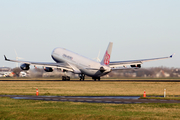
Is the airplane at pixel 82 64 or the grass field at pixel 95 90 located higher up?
the airplane at pixel 82 64

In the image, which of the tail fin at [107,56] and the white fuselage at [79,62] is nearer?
the tail fin at [107,56]

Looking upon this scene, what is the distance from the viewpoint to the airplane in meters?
84.0

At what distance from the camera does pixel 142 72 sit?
11000cm

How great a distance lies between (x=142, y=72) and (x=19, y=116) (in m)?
87.3

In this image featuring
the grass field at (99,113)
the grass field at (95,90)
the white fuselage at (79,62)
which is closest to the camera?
the grass field at (99,113)

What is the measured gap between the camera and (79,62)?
3639 inches

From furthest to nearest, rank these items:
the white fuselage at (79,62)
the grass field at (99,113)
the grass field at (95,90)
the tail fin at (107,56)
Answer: the white fuselage at (79,62) < the tail fin at (107,56) < the grass field at (95,90) < the grass field at (99,113)

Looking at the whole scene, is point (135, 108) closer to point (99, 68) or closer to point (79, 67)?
point (99, 68)

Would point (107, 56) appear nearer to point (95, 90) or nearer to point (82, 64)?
point (82, 64)

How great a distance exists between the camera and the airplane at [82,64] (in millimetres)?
83975

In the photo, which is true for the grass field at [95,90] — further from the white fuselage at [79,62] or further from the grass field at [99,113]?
the white fuselage at [79,62]

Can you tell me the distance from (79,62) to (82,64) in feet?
6.18

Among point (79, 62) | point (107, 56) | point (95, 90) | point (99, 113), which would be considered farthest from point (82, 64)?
point (99, 113)

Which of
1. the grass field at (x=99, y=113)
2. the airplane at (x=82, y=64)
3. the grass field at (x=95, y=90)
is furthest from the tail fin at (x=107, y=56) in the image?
the grass field at (x=99, y=113)
